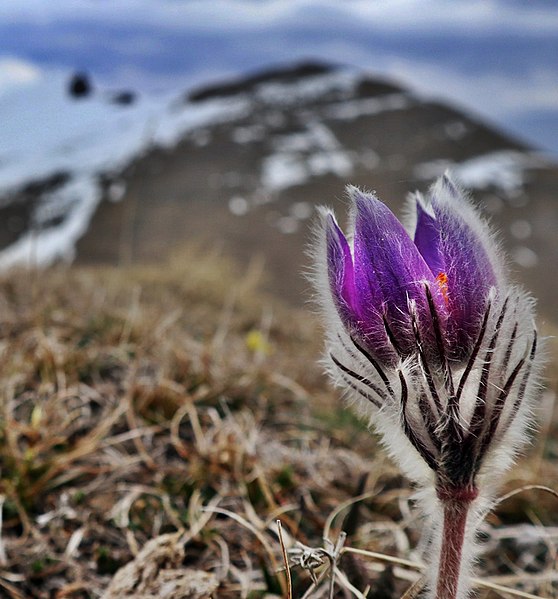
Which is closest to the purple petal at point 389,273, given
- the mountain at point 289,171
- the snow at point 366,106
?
the mountain at point 289,171

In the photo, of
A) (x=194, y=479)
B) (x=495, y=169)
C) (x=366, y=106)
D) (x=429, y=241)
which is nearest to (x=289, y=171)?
(x=366, y=106)

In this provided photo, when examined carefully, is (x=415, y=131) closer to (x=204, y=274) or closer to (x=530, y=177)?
(x=530, y=177)

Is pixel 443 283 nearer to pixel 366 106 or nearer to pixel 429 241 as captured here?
pixel 429 241

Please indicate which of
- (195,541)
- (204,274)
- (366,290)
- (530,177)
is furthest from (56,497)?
(530,177)

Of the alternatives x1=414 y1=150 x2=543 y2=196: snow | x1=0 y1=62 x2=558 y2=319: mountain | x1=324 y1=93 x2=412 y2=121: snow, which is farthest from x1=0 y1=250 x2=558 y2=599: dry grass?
x1=324 y1=93 x2=412 y2=121: snow

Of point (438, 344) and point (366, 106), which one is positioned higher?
point (438, 344)

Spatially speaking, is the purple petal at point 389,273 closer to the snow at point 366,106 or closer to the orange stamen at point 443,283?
the orange stamen at point 443,283

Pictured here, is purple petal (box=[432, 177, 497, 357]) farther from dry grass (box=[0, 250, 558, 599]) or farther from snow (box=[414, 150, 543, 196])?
snow (box=[414, 150, 543, 196])
